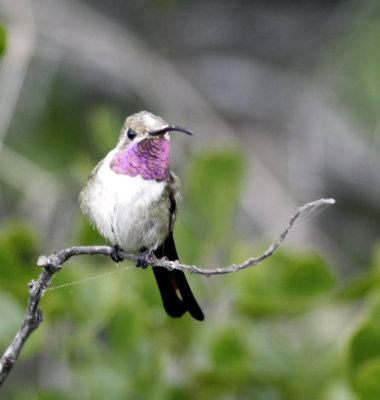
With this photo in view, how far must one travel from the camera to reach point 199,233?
10.6 feet

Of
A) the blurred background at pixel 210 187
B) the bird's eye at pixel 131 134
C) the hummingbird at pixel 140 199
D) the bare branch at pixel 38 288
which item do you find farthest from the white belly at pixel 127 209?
the bare branch at pixel 38 288

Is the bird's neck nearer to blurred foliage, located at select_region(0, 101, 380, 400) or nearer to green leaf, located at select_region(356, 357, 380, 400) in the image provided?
blurred foliage, located at select_region(0, 101, 380, 400)

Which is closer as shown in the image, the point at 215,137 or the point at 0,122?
the point at 0,122

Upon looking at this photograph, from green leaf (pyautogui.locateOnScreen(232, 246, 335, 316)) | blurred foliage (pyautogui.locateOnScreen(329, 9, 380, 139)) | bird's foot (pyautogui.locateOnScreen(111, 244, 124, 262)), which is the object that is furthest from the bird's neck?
blurred foliage (pyautogui.locateOnScreen(329, 9, 380, 139))

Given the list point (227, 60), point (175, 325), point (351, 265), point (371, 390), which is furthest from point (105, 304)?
point (227, 60)

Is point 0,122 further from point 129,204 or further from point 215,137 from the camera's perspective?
point 215,137

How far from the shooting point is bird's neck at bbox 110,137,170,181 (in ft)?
7.93

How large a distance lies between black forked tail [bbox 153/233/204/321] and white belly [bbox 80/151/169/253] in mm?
87

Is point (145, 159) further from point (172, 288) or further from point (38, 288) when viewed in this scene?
point (38, 288)

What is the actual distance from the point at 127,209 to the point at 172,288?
295mm

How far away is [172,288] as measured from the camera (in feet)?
Result: 8.53

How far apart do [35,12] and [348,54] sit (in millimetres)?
1851

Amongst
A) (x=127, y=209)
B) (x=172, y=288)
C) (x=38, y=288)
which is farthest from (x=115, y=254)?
(x=38, y=288)

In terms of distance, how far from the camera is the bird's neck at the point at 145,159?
2.42 metres
